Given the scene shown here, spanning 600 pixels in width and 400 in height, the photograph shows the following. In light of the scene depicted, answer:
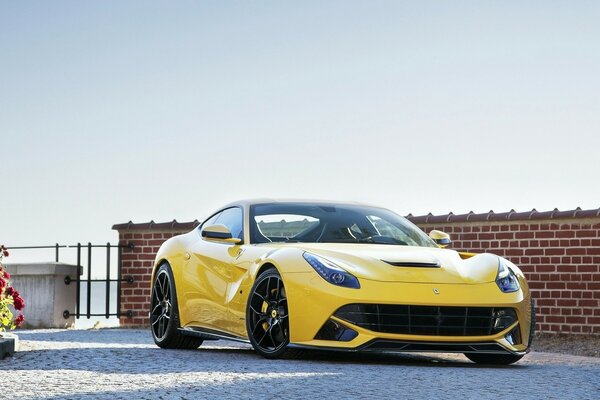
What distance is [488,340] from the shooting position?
8.15 metres

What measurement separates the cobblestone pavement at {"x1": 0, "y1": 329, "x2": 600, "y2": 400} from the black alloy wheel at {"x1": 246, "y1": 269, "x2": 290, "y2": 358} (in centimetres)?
16

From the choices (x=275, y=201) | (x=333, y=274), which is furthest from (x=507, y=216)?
(x=333, y=274)

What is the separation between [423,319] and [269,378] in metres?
1.69

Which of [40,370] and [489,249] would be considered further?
[489,249]

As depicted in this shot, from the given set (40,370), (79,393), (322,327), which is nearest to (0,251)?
(40,370)

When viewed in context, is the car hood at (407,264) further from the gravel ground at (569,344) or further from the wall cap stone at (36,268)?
the wall cap stone at (36,268)

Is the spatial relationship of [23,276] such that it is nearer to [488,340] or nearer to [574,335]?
[574,335]

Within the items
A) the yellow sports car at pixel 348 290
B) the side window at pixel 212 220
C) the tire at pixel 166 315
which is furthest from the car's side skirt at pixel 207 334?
the side window at pixel 212 220

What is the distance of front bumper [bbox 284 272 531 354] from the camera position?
25.8 ft

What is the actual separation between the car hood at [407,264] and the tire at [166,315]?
1823 mm

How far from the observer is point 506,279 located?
841 centimetres

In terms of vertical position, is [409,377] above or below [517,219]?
below

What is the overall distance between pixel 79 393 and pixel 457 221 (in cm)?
1007

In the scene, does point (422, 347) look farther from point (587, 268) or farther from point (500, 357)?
point (587, 268)
